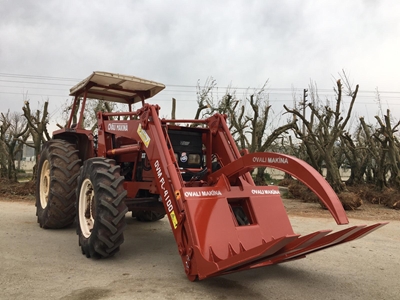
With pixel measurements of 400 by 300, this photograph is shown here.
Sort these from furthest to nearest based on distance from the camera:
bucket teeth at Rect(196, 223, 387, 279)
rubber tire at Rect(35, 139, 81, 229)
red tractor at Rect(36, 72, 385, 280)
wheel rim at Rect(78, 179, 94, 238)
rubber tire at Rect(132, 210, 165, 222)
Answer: rubber tire at Rect(132, 210, 165, 222)
rubber tire at Rect(35, 139, 81, 229)
wheel rim at Rect(78, 179, 94, 238)
red tractor at Rect(36, 72, 385, 280)
bucket teeth at Rect(196, 223, 387, 279)

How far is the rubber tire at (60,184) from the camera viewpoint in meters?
6.41

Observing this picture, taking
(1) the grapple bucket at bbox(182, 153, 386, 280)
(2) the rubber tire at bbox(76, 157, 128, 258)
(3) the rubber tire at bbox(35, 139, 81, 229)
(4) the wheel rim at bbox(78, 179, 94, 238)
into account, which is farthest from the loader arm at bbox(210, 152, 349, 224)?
(3) the rubber tire at bbox(35, 139, 81, 229)

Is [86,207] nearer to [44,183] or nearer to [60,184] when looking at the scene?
[60,184]

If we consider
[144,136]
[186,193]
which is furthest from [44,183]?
[186,193]

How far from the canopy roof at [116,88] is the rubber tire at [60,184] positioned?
3.56ft

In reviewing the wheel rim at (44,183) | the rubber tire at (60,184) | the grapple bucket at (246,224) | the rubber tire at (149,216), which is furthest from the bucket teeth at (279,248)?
the wheel rim at (44,183)

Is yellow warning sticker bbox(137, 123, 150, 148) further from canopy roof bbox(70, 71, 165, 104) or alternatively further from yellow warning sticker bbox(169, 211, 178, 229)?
canopy roof bbox(70, 71, 165, 104)

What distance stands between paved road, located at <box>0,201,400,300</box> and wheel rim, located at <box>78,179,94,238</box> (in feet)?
1.23

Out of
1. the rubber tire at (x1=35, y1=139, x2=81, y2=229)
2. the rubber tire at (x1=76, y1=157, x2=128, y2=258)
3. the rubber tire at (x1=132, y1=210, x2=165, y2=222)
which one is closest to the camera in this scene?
the rubber tire at (x1=76, y1=157, x2=128, y2=258)

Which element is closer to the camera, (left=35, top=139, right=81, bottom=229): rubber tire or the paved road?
the paved road

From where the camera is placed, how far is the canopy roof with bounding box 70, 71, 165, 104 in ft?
21.0

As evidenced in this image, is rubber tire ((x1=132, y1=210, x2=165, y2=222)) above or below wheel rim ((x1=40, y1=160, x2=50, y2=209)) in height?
below

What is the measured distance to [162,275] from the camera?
411cm

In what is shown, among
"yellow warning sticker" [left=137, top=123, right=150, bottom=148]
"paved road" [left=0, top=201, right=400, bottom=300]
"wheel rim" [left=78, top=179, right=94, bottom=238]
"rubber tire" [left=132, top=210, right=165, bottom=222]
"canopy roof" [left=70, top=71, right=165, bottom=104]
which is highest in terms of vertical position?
"canopy roof" [left=70, top=71, right=165, bottom=104]
